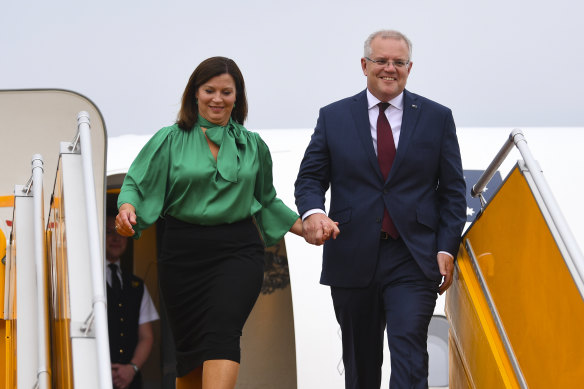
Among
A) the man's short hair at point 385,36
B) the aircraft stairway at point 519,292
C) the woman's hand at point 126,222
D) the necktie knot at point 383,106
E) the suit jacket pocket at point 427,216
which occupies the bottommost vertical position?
the aircraft stairway at point 519,292

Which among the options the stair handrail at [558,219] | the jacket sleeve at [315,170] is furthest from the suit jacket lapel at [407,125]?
the stair handrail at [558,219]

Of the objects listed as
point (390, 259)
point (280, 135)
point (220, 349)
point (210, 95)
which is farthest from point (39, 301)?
point (280, 135)

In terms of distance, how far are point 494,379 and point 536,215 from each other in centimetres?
84

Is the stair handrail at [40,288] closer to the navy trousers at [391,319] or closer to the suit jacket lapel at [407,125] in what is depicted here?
the navy trousers at [391,319]

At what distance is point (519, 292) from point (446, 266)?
0.76m

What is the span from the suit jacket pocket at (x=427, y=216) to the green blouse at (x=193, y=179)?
0.82 metres

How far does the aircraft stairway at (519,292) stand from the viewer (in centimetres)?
391

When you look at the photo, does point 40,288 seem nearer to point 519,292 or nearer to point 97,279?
point 97,279

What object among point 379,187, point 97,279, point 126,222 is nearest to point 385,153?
point 379,187

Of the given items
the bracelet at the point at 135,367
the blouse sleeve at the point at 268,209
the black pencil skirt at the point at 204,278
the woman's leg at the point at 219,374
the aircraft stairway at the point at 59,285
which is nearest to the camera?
the aircraft stairway at the point at 59,285

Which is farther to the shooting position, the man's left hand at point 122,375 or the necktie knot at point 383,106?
the man's left hand at point 122,375

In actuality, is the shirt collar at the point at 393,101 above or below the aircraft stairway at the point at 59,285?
above

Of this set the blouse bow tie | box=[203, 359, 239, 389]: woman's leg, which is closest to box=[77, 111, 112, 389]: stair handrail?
the blouse bow tie

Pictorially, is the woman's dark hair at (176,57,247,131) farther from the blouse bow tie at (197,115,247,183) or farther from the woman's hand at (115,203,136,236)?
the woman's hand at (115,203,136,236)
